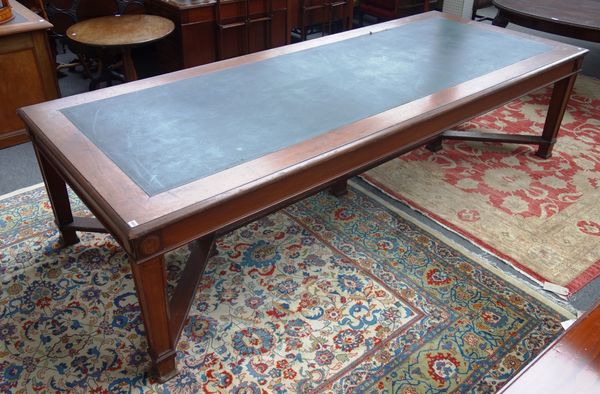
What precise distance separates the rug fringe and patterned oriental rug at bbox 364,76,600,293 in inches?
3.2

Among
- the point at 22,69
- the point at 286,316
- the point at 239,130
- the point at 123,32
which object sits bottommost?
the point at 286,316

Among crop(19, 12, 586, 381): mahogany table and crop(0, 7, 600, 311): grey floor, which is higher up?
crop(19, 12, 586, 381): mahogany table

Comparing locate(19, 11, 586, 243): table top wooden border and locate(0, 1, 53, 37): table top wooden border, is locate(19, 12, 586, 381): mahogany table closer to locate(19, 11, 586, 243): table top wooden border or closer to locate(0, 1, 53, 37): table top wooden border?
locate(19, 11, 586, 243): table top wooden border

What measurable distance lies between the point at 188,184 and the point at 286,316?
2.53ft

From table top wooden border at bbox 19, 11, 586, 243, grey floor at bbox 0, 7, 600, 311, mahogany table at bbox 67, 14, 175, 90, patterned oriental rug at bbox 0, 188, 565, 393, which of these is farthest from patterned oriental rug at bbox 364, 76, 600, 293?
mahogany table at bbox 67, 14, 175, 90

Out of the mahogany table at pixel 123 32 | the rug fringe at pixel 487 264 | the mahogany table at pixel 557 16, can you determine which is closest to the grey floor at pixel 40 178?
the rug fringe at pixel 487 264

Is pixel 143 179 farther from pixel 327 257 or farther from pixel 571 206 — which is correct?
pixel 571 206

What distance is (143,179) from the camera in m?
1.55

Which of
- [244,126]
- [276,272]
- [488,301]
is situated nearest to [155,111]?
[244,126]


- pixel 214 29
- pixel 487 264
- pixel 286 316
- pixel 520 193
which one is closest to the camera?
pixel 286 316

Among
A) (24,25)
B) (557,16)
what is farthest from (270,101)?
(557,16)

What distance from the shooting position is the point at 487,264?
92.1 inches

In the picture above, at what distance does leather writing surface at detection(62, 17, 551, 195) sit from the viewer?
169 cm

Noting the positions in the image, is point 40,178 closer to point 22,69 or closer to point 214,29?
point 22,69
